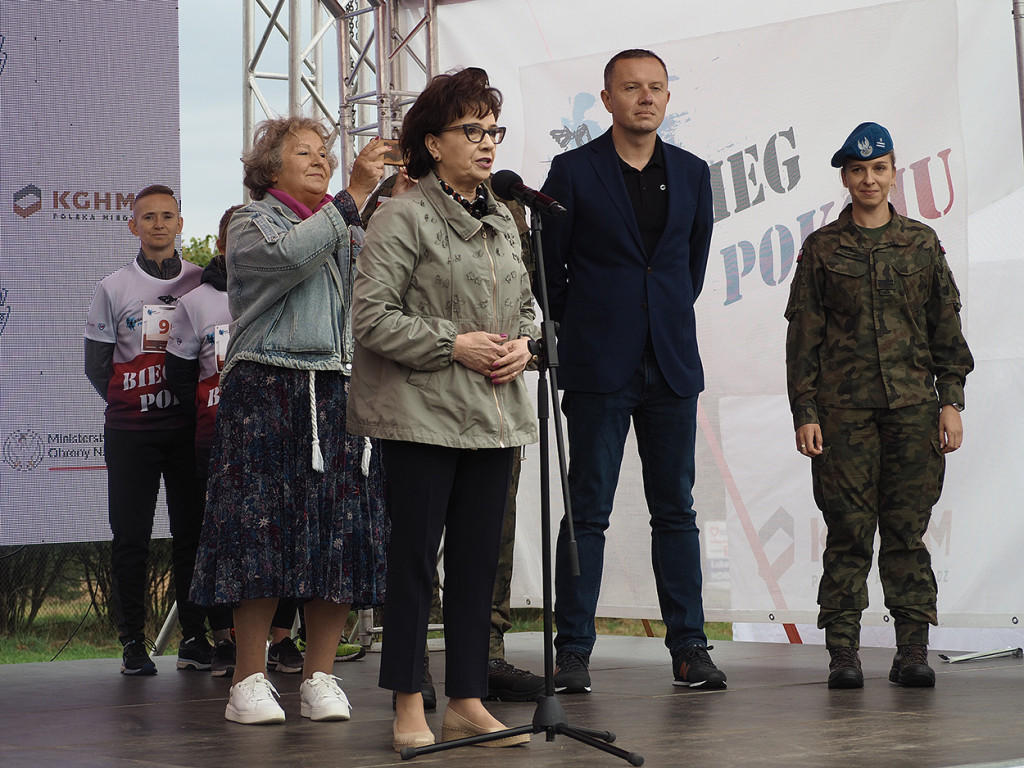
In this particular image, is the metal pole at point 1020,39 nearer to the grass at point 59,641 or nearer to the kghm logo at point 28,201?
the kghm logo at point 28,201

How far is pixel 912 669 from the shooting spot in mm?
3912

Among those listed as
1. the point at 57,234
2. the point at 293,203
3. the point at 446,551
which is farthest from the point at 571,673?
the point at 57,234

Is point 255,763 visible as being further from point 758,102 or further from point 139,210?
point 758,102

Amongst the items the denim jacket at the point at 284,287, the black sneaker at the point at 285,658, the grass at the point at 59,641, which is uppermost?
the denim jacket at the point at 284,287

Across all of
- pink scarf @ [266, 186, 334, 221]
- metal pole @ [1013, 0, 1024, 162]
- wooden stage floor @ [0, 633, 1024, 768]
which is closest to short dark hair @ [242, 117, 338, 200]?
pink scarf @ [266, 186, 334, 221]

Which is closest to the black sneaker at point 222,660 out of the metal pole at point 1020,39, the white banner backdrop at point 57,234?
the white banner backdrop at point 57,234

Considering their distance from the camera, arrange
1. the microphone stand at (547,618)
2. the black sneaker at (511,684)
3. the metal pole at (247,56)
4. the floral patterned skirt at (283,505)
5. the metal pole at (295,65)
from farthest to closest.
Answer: the metal pole at (247,56), the metal pole at (295,65), the black sneaker at (511,684), the floral patterned skirt at (283,505), the microphone stand at (547,618)

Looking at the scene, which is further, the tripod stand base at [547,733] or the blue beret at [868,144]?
the blue beret at [868,144]

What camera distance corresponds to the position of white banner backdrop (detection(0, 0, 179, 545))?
5.23 meters

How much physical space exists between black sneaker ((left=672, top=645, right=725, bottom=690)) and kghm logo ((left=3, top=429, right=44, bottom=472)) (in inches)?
107

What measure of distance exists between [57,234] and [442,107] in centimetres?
286

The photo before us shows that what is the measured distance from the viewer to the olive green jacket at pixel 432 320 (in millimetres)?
2859

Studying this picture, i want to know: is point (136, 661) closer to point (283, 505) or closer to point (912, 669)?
point (283, 505)

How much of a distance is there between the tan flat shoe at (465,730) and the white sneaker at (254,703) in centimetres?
57
